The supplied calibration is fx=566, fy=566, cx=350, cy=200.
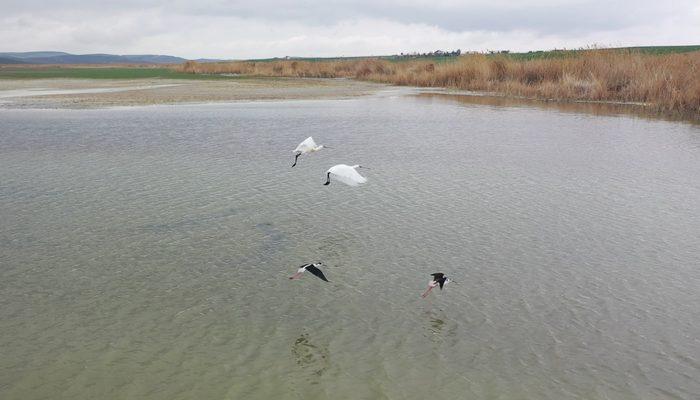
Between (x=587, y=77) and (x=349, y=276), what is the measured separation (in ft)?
78.3

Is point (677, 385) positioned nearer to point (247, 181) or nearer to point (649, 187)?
point (649, 187)

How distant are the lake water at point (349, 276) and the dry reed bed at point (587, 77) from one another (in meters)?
10.4

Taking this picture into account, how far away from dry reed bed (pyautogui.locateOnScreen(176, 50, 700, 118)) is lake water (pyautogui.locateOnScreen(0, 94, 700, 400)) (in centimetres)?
1045

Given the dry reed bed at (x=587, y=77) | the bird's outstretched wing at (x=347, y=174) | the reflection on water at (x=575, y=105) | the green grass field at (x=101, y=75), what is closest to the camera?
the bird's outstretched wing at (x=347, y=174)

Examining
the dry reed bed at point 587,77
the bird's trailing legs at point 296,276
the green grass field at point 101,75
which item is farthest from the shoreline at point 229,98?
the bird's trailing legs at point 296,276

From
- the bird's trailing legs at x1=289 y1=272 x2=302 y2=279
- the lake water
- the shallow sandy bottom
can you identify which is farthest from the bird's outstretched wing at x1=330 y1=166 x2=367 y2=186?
the shallow sandy bottom

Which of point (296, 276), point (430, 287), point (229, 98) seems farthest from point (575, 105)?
point (296, 276)

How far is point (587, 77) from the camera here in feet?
85.5

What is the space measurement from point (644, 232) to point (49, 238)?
7.43m

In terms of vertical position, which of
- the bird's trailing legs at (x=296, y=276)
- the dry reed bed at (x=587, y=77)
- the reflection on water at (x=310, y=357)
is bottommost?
the reflection on water at (x=310, y=357)

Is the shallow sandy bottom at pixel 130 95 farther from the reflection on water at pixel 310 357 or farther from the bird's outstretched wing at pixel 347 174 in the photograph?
the reflection on water at pixel 310 357

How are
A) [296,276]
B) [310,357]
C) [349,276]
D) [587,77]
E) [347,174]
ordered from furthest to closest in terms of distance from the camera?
[587,77] < [347,174] < [349,276] < [296,276] < [310,357]

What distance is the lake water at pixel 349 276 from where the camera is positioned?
13.3 ft

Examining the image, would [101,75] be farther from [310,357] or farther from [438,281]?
[310,357]
